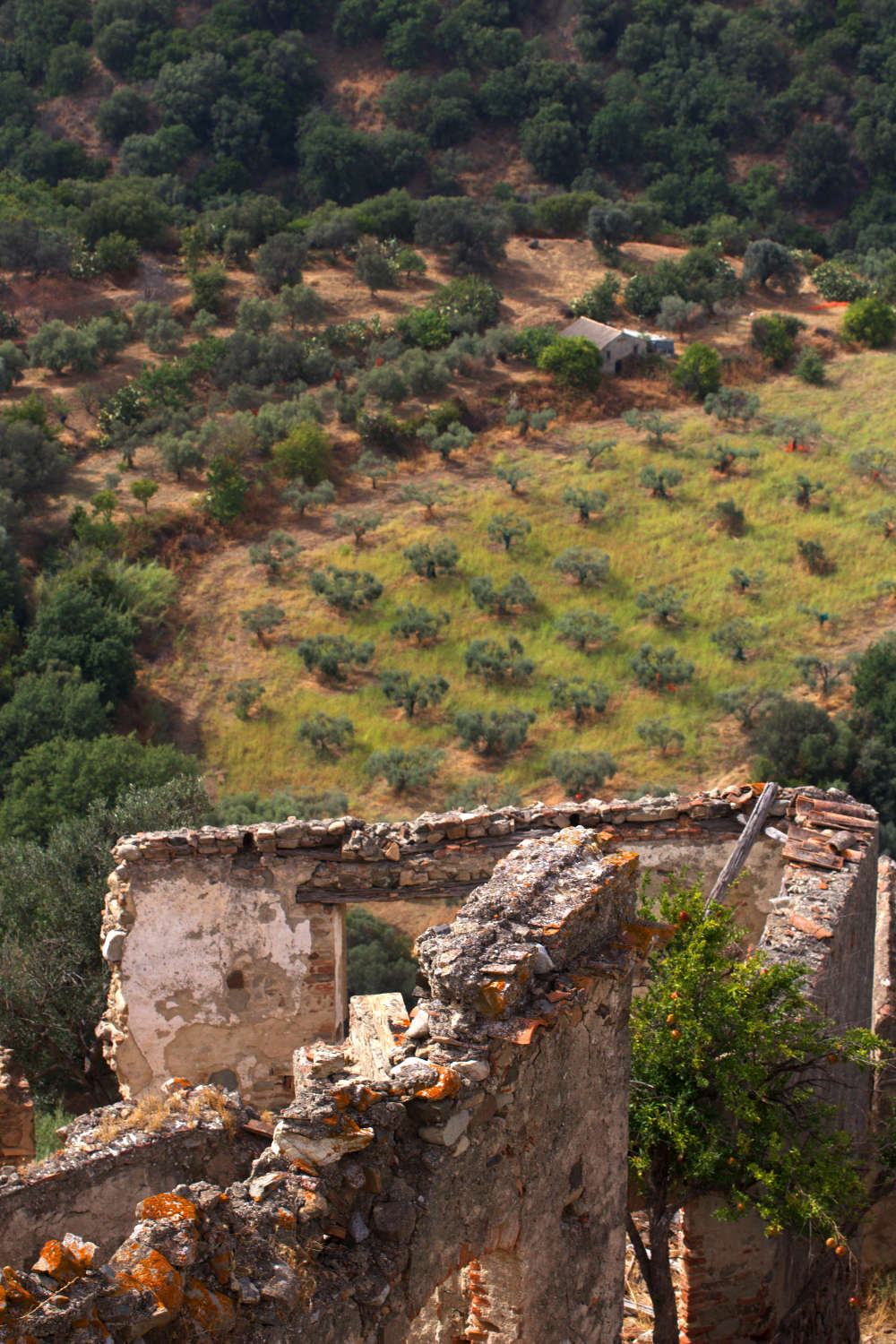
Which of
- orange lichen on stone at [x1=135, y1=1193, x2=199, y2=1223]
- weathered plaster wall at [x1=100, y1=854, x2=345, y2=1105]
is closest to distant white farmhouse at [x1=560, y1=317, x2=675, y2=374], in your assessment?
weathered plaster wall at [x1=100, y1=854, x2=345, y2=1105]

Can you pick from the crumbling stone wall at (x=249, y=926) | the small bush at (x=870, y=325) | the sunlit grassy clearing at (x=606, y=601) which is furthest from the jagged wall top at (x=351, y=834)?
the small bush at (x=870, y=325)

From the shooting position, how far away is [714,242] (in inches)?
2414

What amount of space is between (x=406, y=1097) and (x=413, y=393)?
4568 centimetres

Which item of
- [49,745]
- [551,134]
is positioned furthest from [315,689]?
[551,134]

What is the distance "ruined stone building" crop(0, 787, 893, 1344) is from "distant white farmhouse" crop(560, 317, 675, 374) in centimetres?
4124

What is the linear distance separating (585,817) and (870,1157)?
11.1 feet

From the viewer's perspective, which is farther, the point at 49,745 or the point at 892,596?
the point at 892,596

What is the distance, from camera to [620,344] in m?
51.8

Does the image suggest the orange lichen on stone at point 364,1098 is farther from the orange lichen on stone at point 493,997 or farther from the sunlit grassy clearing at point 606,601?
the sunlit grassy clearing at point 606,601

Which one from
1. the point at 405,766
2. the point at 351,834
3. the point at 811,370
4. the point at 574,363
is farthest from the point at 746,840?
the point at 811,370

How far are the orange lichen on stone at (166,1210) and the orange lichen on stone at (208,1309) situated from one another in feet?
0.70

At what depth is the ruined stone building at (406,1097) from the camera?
5410mm

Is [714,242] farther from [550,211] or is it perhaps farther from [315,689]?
[315,689]

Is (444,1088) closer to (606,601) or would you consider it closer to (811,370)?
(606,601)
